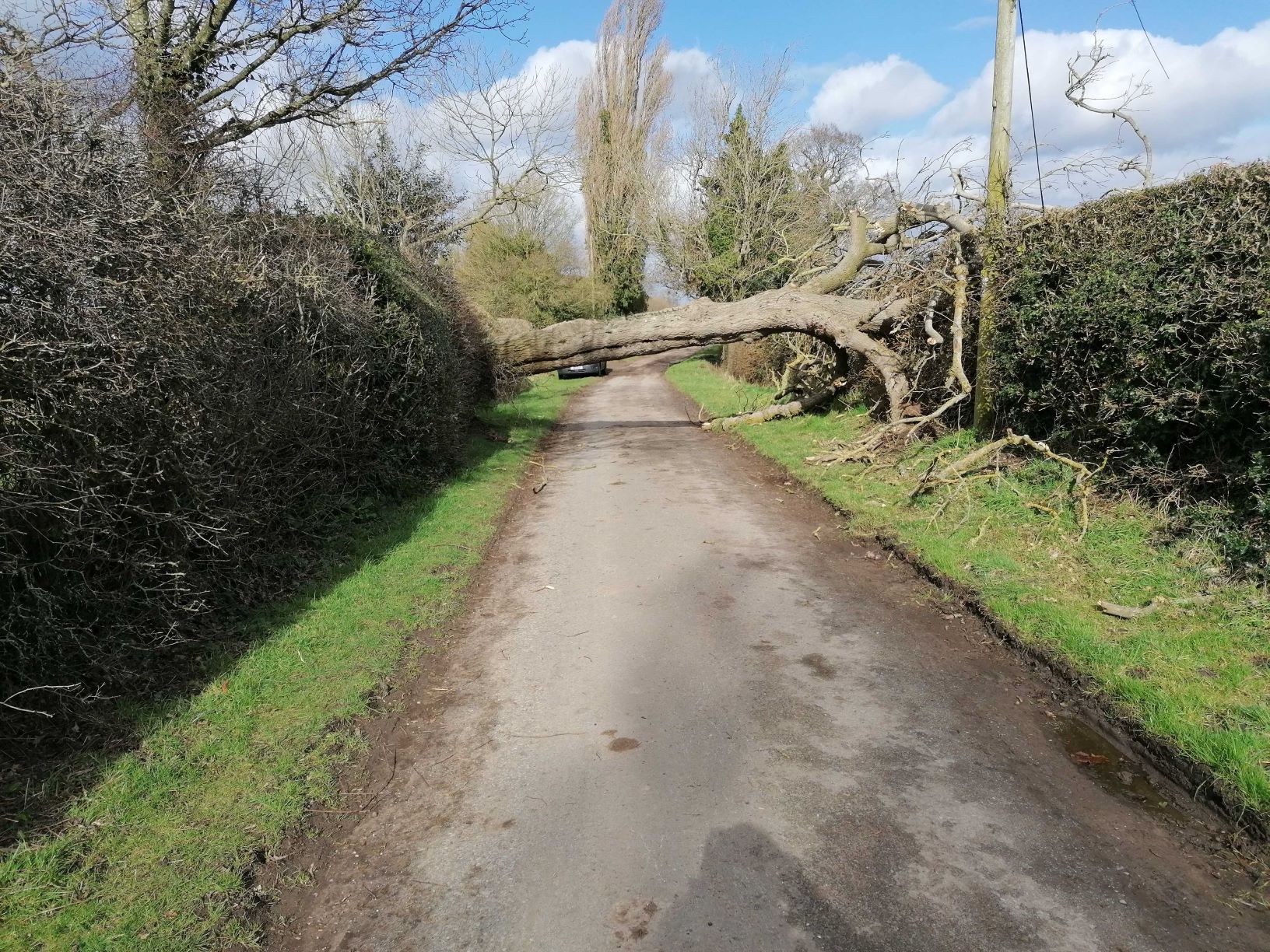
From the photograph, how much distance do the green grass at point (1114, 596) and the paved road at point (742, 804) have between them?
1.22 ft

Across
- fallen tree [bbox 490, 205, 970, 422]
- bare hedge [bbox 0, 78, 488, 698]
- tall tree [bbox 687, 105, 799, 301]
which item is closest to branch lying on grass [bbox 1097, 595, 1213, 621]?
bare hedge [bbox 0, 78, 488, 698]

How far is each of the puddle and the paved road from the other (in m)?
0.04

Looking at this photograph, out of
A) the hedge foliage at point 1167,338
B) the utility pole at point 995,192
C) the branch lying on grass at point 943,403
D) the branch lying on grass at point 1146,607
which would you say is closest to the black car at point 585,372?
the branch lying on grass at point 943,403

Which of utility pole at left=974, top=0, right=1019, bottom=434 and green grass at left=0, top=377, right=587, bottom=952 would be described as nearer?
green grass at left=0, top=377, right=587, bottom=952

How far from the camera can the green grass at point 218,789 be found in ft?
9.70

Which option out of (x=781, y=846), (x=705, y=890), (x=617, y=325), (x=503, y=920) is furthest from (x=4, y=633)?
(x=617, y=325)

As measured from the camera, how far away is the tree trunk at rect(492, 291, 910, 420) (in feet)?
43.7

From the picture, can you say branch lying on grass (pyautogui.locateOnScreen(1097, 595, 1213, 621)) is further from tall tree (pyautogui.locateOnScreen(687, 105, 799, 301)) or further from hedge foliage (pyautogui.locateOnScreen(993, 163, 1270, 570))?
tall tree (pyautogui.locateOnScreen(687, 105, 799, 301))

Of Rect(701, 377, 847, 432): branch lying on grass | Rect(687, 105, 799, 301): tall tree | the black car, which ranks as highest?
Rect(687, 105, 799, 301): tall tree

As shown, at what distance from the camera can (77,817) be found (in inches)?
136

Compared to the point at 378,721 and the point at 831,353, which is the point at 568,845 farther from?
the point at 831,353

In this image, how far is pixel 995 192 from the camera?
31.5 ft

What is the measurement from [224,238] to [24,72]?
1.69 metres

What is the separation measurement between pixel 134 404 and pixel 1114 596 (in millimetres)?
6459
